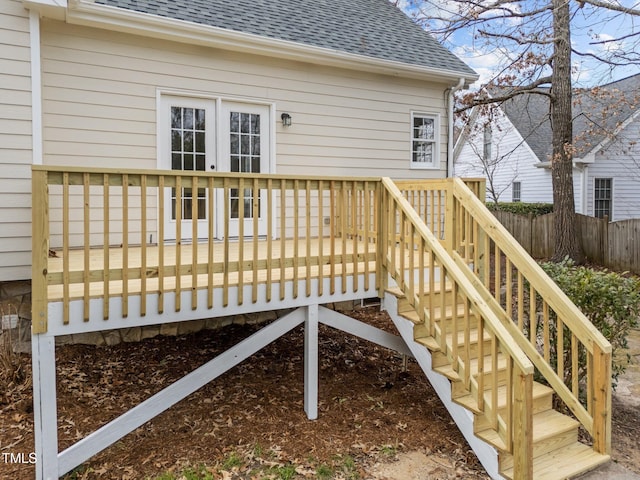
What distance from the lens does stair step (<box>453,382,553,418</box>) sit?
3262mm

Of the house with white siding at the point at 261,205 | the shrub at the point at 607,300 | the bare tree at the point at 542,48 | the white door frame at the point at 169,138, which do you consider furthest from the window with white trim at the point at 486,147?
the shrub at the point at 607,300

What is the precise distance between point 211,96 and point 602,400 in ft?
17.3


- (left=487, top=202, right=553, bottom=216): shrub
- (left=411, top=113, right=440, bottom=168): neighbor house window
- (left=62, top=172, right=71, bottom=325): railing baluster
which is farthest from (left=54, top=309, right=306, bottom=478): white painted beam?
(left=487, top=202, right=553, bottom=216): shrub

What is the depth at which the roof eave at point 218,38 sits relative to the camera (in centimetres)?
491

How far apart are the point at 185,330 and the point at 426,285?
322 cm

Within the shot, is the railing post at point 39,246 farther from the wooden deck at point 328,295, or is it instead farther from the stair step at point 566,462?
the stair step at point 566,462

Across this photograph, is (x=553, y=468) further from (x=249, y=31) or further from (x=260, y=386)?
(x=249, y=31)

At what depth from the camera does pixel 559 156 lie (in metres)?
9.73

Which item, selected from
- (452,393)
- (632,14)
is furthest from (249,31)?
(632,14)

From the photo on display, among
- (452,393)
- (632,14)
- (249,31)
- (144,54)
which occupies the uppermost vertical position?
(632,14)

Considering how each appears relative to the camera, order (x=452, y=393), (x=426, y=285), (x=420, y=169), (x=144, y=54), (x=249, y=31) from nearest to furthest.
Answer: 1. (x=452, y=393)
2. (x=426, y=285)
3. (x=144, y=54)
4. (x=249, y=31)
5. (x=420, y=169)

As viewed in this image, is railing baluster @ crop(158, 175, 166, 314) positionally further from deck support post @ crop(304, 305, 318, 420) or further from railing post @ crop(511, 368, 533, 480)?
railing post @ crop(511, 368, 533, 480)

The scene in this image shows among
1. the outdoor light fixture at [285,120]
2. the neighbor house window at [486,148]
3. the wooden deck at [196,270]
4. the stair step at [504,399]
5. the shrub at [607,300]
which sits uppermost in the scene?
the neighbor house window at [486,148]

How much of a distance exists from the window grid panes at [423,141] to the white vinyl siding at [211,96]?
0.14 metres
